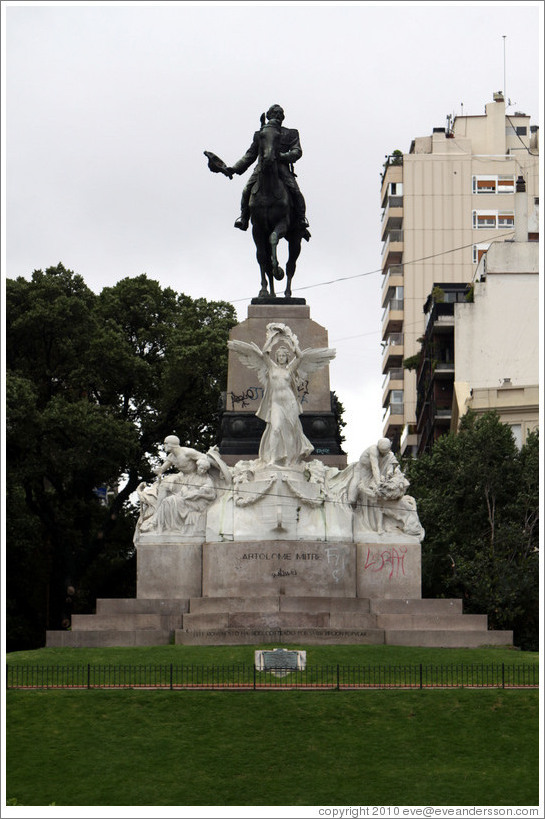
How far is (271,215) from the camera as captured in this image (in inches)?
1767

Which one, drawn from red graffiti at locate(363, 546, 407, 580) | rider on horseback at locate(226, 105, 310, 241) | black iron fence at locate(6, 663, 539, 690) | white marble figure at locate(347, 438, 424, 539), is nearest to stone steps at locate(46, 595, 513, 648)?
red graffiti at locate(363, 546, 407, 580)

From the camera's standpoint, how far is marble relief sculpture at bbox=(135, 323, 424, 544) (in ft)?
133

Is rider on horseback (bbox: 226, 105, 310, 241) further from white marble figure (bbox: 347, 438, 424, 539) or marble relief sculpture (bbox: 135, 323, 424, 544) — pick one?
white marble figure (bbox: 347, 438, 424, 539)

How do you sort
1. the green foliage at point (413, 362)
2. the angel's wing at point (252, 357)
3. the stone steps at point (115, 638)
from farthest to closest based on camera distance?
the green foliage at point (413, 362) < the angel's wing at point (252, 357) < the stone steps at point (115, 638)

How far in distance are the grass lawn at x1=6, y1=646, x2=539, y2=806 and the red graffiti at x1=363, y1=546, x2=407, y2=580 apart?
8.11m

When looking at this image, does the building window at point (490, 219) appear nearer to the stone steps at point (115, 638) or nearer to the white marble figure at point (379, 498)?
the white marble figure at point (379, 498)

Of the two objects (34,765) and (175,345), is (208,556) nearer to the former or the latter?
(34,765)

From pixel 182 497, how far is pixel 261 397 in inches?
137

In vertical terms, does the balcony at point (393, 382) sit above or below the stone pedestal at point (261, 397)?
above

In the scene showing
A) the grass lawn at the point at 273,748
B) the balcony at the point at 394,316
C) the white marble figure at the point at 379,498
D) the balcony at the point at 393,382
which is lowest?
the grass lawn at the point at 273,748

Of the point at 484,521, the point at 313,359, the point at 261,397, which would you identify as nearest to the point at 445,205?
the point at 484,521

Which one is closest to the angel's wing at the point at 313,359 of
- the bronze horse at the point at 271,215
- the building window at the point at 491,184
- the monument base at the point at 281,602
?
the bronze horse at the point at 271,215

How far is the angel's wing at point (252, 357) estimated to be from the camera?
137ft

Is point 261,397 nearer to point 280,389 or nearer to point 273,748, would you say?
point 280,389
